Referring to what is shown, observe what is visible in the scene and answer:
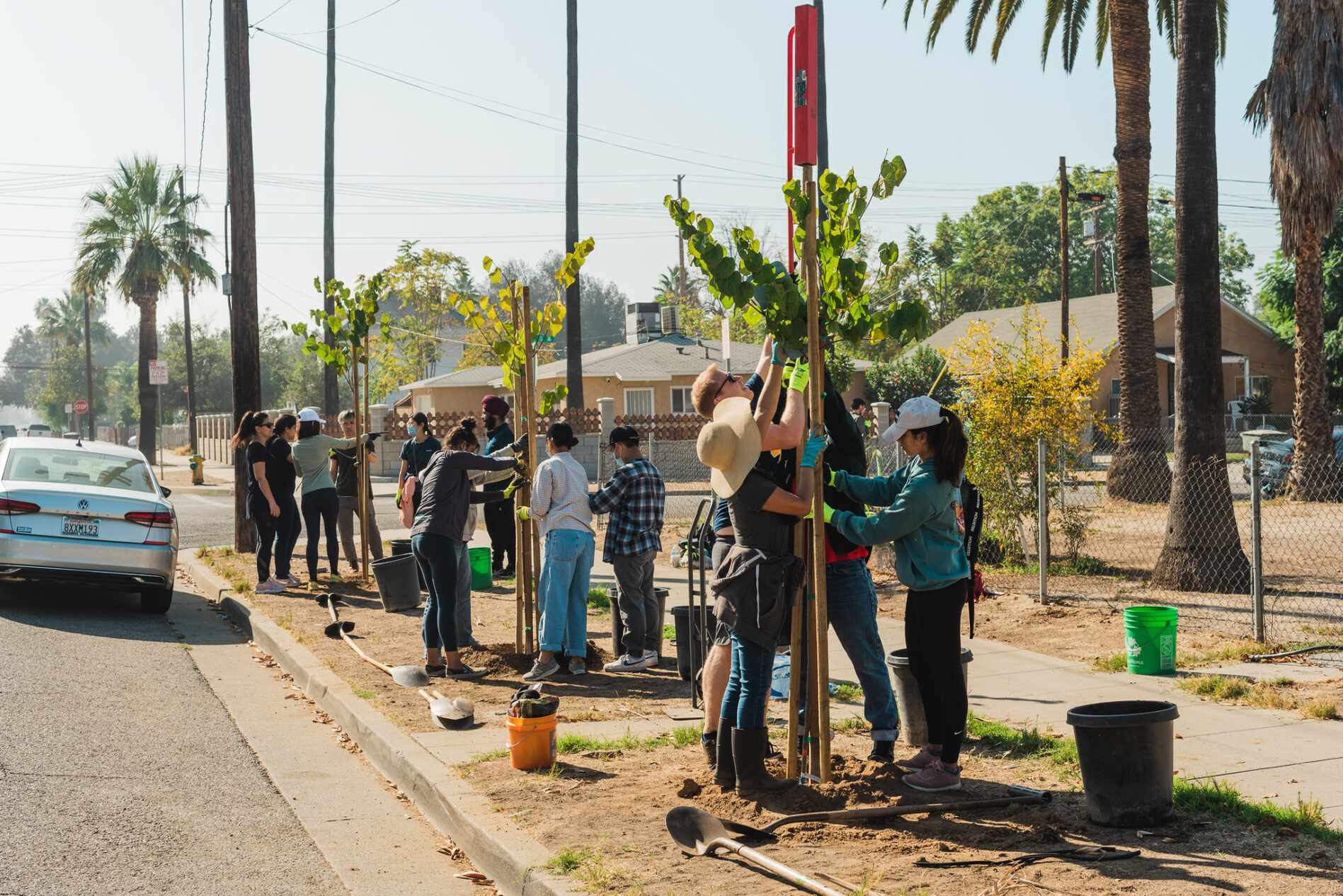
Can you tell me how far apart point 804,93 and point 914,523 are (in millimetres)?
1925

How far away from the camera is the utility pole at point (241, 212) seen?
55.5 feet

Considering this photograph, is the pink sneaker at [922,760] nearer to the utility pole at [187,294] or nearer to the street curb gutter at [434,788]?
the street curb gutter at [434,788]

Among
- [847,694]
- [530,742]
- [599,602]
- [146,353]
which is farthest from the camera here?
[146,353]

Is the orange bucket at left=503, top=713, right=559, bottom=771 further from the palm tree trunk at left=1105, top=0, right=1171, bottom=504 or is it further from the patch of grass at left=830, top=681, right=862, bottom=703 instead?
the palm tree trunk at left=1105, top=0, right=1171, bottom=504

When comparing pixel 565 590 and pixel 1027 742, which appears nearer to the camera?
pixel 1027 742

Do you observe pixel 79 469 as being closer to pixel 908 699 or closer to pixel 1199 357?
pixel 908 699

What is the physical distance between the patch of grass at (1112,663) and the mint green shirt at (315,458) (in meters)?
7.94

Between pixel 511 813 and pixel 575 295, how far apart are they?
93.4ft

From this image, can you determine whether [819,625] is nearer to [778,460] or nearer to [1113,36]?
[778,460]

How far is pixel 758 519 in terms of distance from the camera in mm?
5617

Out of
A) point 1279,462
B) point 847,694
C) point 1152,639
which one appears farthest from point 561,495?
point 1279,462

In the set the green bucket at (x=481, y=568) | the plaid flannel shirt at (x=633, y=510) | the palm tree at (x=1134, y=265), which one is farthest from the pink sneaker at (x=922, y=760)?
the palm tree at (x=1134, y=265)

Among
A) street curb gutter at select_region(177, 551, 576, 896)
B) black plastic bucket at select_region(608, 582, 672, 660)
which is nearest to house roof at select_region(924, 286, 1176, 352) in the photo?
black plastic bucket at select_region(608, 582, 672, 660)

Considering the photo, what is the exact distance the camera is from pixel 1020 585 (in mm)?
→ 12688
